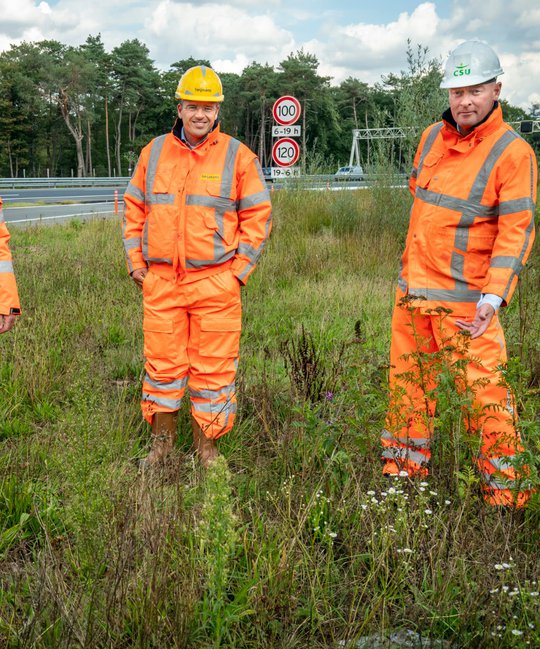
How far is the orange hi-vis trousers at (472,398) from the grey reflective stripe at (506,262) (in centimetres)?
30

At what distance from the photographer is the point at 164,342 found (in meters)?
3.90

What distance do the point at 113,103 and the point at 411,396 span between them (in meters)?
81.3

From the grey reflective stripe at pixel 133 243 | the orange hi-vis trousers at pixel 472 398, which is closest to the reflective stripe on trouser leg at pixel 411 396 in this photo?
the orange hi-vis trousers at pixel 472 398

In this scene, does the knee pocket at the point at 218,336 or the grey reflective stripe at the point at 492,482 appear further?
the knee pocket at the point at 218,336

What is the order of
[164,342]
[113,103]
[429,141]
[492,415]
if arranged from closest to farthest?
1. [492,415]
2. [429,141]
3. [164,342]
4. [113,103]

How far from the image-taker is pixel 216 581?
6.78 feet

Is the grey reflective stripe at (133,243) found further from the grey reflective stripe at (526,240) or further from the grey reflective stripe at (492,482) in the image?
the grey reflective stripe at (492,482)

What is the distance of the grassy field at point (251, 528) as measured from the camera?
2.16 m

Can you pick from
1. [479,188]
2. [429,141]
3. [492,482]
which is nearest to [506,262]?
[479,188]

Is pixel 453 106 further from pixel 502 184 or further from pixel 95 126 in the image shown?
pixel 95 126

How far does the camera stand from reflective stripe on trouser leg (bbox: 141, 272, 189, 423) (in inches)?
153

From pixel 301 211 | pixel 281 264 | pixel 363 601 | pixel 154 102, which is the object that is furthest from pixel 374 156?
pixel 154 102

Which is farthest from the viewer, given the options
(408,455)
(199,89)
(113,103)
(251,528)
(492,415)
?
(113,103)

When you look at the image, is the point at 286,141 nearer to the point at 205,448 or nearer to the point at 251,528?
the point at 205,448
